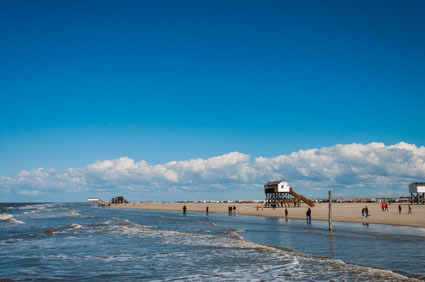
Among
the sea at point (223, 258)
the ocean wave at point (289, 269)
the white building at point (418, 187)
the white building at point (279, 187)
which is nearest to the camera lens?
the ocean wave at point (289, 269)

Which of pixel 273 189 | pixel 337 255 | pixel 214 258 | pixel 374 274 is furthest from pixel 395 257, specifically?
pixel 273 189

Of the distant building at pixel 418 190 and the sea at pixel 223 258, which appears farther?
the distant building at pixel 418 190

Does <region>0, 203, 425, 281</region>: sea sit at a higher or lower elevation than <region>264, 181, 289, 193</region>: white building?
lower

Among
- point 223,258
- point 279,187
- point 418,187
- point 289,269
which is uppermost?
point 418,187

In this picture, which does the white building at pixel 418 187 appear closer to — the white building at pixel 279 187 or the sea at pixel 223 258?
the white building at pixel 279 187

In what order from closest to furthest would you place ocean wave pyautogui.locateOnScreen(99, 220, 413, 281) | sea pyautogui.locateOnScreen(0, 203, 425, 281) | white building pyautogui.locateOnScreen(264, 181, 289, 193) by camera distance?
ocean wave pyautogui.locateOnScreen(99, 220, 413, 281) < sea pyautogui.locateOnScreen(0, 203, 425, 281) < white building pyautogui.locateOnScreen(264, 181, 289, 193)

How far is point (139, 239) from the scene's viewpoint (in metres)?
34.6

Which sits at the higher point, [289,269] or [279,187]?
[279,187]

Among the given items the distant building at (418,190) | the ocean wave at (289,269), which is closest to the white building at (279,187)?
the distant building at (418,190)

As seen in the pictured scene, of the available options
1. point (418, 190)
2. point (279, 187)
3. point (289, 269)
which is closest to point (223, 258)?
point (289, 269)

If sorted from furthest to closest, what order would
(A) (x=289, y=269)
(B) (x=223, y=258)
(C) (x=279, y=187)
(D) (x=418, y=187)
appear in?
(D) (x=418, y=187), (C) (x=279, y=187), (B) (x=223, y=258), (A) (x=289, y=269)

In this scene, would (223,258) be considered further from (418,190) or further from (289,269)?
(418,190)

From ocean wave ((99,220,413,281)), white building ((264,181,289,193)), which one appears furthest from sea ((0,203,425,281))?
white building ((264,181,289,193))

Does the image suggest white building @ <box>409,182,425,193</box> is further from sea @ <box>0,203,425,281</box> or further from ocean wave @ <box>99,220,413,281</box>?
ocean wave @ <box>99,220,413,281</box>
